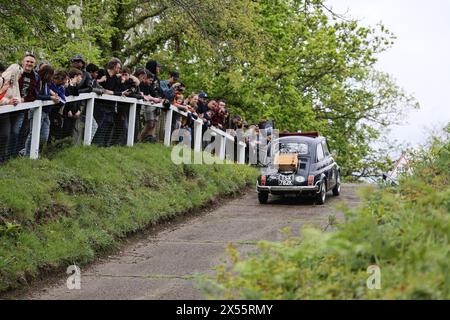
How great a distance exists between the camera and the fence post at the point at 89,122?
16047 millimetres

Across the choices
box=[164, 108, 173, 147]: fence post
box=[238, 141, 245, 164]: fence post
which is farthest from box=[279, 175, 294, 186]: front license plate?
box=[238, 141, 245, 164]: fence post

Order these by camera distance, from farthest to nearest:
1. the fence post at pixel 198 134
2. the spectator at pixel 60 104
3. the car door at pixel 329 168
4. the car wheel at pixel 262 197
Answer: the fence post at pixel 198 134 → the car door at pixel 329 168 → the car wheel at pixel 262 197 → the spectator at pixel 60 104

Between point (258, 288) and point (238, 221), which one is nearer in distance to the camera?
point (258, 288)

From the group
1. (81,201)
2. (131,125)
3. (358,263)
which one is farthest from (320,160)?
(358,263)

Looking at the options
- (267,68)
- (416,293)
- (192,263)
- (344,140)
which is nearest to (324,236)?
(416,293)

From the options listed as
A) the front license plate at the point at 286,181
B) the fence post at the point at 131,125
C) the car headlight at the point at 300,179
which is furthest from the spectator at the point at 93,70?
the car headlight at the point at 300,179

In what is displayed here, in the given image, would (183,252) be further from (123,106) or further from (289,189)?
(289,189)

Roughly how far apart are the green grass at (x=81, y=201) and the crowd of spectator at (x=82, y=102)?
1.48 ft

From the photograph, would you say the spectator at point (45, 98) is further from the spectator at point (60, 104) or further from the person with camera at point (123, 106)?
the person with camera at point (123, 106)

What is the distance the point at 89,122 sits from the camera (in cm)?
1620

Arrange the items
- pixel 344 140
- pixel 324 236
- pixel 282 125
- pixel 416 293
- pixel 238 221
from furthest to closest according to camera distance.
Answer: pixel 344 140 < pixel 282 125 < pixel 238 221 < pixel 324 236 < pixel 416 293

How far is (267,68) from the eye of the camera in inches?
1182
